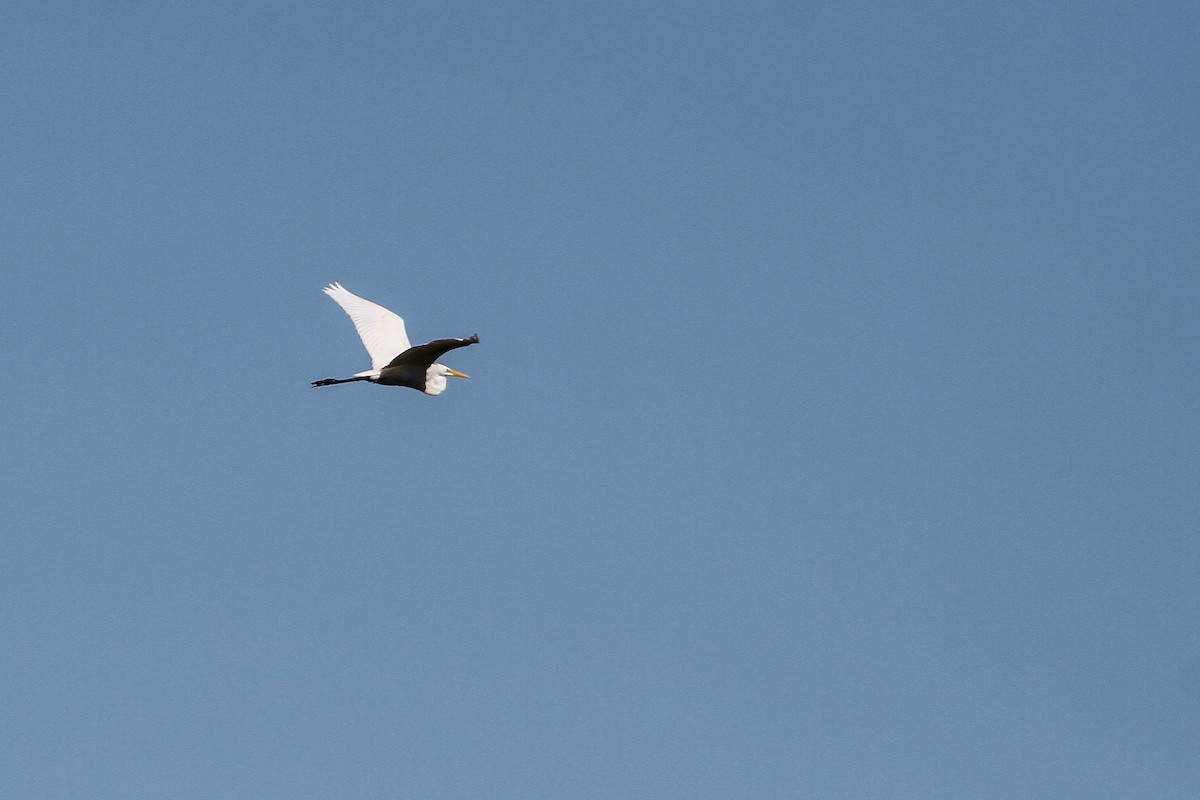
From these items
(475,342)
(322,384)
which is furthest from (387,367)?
(475,342)

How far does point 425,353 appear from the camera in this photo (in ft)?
154

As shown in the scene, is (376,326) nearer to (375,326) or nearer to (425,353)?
(375,326)

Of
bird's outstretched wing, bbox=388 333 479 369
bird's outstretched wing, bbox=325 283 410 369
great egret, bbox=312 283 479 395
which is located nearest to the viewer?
bird's outstretched wing, bbox=388 333 479 369

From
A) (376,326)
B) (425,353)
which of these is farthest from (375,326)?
(425,353)

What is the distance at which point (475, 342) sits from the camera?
1565 inches

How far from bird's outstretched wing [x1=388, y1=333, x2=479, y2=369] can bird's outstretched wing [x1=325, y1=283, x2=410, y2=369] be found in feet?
7.74

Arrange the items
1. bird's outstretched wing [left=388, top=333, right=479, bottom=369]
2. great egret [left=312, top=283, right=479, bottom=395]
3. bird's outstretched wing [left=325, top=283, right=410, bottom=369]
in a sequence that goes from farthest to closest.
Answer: bird's outstretched wing [left=325, top=283, right=410, bottom=369] → great egret [left=312, top=283, right=479, bottom=395] → bird's outstretched wing [left=388, top=333, right=479, bottom=369]

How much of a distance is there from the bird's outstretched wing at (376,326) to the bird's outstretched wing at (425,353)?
2.36 meters

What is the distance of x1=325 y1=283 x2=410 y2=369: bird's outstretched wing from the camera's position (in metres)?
51.4

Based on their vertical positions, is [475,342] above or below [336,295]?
Result: below

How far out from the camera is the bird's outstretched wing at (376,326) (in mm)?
51438

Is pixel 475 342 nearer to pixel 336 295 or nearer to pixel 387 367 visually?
pixel 387 367

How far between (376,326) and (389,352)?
1.55m

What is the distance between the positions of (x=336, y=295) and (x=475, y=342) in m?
15.3
